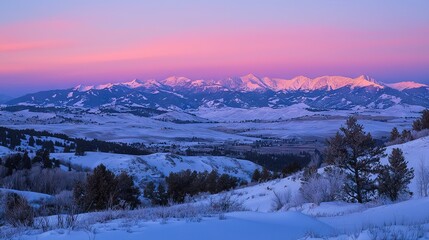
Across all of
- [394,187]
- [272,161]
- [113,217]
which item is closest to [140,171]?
[272,161]

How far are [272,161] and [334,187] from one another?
96.2 meters

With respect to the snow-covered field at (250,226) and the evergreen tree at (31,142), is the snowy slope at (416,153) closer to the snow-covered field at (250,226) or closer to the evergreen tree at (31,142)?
the snow-covered field at (250,226)

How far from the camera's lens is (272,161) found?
115 m

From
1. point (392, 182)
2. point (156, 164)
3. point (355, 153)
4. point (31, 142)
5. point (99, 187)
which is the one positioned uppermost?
point (355, 153)

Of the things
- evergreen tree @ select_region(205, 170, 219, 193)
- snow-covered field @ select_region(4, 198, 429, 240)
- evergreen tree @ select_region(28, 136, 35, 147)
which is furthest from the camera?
evergreen tree @ select_region(28, 136, 35, 147)

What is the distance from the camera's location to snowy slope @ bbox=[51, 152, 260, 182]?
7444cm

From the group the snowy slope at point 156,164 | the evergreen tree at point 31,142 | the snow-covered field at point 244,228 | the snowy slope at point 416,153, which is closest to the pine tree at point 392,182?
the snowy slope at point 416,153

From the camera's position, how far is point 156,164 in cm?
7850

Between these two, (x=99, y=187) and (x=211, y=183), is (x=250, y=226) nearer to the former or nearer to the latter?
(x=99, y=187)

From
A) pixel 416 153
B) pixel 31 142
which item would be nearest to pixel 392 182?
pixel 416 153

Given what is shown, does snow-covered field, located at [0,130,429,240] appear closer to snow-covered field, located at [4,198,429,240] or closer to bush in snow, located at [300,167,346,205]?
snow-covered field, located at [4,198,429,240]

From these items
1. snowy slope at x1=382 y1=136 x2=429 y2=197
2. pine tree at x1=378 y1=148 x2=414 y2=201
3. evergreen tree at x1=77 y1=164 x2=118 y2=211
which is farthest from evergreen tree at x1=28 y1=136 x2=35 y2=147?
pine tree at x1=378 y1=148 x2=414 y2=201

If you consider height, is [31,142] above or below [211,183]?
below

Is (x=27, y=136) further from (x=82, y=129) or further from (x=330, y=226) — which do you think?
(x=330, y=226)
